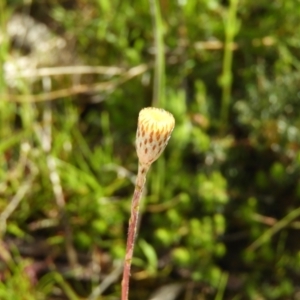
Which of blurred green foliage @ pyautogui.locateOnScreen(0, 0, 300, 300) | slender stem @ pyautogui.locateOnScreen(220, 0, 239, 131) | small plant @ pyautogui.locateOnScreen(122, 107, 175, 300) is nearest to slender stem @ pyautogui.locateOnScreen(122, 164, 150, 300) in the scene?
small plant @ pyautogui.locateOnScreen(122, 107, 175, 300)

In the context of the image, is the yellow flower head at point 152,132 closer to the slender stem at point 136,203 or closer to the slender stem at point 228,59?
the slender stem at point 136,203

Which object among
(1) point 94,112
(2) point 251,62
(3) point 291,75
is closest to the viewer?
(3) point 291,75

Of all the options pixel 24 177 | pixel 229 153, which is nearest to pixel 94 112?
pixel 24 177

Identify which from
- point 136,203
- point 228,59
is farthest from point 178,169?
point 136,203

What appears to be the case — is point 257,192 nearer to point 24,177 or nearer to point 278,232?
point 278,232

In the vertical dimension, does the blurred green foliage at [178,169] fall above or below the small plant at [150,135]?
below

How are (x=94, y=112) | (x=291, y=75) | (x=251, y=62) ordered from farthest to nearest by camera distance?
(x=94, y=112), (x=251, y=62), (x=291, y=75)

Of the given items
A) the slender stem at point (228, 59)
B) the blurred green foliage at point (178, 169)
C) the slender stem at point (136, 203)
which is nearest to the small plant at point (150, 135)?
the slender stem at point (136, 203)
